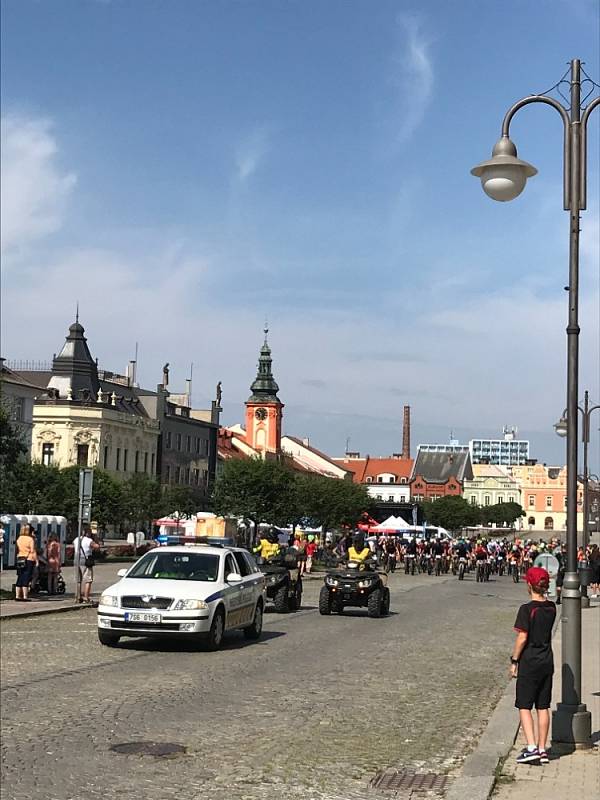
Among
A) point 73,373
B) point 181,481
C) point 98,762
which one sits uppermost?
point 73,373

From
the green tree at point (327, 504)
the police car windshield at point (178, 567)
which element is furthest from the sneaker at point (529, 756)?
the green tree at point (327, 504)

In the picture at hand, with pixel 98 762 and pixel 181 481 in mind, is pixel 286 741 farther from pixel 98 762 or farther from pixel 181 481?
pixel 181 481

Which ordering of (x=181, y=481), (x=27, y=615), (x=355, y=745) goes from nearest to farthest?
(x=355, y=745) → (x=27, y=615) → (x=181, y=481)

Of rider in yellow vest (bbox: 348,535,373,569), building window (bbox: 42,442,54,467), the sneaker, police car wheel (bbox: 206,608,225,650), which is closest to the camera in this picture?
the sneaker

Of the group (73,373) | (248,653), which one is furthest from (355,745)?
(73,373)

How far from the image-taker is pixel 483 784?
28.4 ft

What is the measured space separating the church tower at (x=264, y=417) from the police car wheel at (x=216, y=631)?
11902cm

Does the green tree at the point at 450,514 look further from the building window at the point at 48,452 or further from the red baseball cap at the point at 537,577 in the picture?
the red baseball cap at the point at 537,577

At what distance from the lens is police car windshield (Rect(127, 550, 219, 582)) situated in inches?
755

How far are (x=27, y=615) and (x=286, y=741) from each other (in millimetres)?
14930

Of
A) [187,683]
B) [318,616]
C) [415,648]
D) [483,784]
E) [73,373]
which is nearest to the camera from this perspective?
[483,784]

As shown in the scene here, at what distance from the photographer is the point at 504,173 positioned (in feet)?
35.0

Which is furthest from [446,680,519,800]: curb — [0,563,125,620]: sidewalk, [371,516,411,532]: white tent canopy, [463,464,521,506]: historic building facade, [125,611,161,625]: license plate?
[463,464,521,506]: historic building facade

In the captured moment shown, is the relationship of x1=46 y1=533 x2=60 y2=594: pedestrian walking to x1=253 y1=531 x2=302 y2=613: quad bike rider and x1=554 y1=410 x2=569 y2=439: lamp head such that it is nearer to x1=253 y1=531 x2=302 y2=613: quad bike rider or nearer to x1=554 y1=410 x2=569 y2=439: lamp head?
x1=253 y1=531 x2=302 y2=613: quad bike rider
